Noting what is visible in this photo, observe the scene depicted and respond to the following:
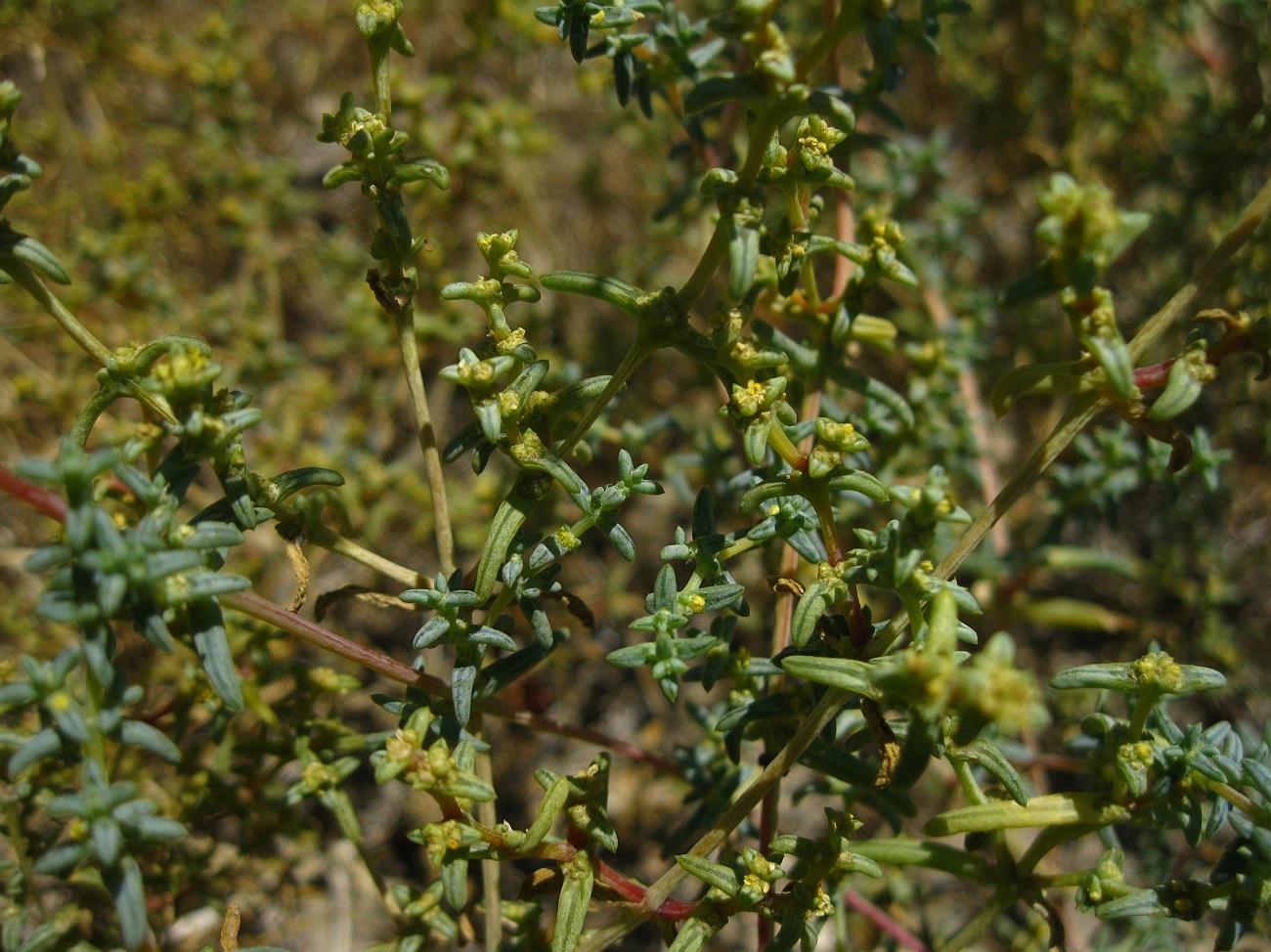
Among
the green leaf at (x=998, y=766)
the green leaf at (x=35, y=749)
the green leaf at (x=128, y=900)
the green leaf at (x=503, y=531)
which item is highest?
the green leaf at (x=503, y=531)

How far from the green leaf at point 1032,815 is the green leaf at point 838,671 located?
0.46 metres

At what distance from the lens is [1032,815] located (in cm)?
225

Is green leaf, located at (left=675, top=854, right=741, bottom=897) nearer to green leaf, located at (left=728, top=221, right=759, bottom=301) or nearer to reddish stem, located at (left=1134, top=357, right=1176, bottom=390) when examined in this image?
green leaf, located at (left=728, top=221, right=759, bottom=301)

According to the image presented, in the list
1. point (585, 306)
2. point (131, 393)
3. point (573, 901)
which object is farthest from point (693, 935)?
point (585, 306)

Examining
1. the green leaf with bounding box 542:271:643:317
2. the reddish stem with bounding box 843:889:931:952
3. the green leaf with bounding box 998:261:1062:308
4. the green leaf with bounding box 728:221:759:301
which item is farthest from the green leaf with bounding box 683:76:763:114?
the reddish stem with bounding box 843:889:931:952

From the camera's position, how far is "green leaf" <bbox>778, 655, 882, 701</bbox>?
198 cm

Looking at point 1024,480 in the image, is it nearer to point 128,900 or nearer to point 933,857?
point 933,857

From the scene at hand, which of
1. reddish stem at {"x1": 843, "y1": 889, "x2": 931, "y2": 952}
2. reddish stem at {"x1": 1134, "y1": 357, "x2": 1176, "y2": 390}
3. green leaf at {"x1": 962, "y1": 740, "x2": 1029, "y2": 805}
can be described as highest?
reddish stem at {"x1": 1134, "y1": 357, "x2": 1176, "y2": 390}

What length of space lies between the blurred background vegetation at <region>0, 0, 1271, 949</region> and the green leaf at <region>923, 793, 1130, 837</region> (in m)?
1.15

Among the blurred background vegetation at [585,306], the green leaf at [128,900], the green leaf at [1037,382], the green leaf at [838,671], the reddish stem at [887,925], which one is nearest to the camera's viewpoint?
the green leaf at [128,900]

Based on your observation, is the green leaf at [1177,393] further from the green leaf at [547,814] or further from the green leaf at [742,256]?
the green leaf at [547,814]

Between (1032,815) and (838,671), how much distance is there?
0.66 m

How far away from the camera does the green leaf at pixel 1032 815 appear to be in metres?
2.23

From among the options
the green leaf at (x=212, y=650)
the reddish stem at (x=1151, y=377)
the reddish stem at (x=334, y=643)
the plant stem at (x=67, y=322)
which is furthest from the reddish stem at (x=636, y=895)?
the reddish stem at (x=1151, y=377)
